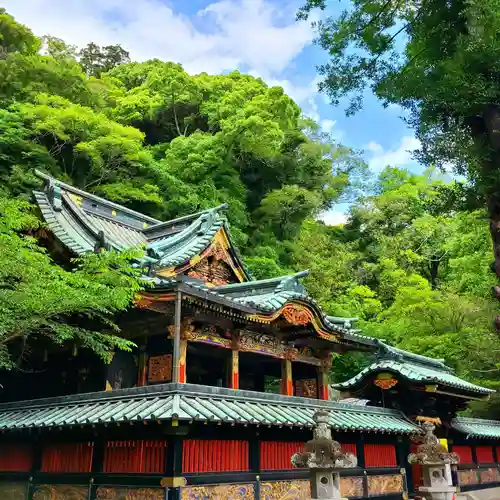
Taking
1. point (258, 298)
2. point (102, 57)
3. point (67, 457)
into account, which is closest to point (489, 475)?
point (258, 298)

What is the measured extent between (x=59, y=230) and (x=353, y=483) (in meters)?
9.72

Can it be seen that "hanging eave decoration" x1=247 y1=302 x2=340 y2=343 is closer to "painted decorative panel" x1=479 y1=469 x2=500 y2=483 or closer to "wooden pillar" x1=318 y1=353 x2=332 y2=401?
"wooden pillar" x1=318 y1=353 x2=332 y2=401

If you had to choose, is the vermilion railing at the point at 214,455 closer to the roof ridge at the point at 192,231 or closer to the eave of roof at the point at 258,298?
the eave of roof at the point at 258,298

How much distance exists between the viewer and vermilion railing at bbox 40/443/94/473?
1058 centimetres

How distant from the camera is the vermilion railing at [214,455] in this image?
9.67m

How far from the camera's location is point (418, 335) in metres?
26.2

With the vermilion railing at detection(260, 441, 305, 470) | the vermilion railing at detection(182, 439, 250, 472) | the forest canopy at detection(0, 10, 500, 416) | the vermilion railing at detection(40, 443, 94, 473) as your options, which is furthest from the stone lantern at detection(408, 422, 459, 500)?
the forest canopy at detection(0, 10, 500, 416)

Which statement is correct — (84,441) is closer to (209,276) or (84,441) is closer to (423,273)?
(209,276)

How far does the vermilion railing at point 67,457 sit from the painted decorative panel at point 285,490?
3.56 meters

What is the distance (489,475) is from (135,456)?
15.8m

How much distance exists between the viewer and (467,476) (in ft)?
60.7

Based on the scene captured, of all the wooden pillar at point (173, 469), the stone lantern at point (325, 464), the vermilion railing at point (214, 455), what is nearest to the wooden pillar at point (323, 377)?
the vermilion railing at point (214, 455)

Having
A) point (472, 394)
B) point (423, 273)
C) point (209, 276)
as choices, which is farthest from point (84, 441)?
point (423, 273)

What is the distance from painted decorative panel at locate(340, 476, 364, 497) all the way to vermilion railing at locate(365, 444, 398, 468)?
63 centimetres
